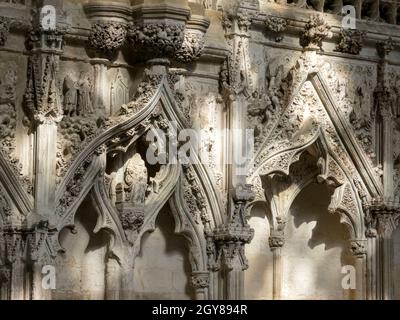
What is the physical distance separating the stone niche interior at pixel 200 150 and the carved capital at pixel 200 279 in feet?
0.03

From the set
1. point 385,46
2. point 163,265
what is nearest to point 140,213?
point 163,265

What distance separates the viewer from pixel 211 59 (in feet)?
63.0

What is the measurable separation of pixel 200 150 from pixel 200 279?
1339mm

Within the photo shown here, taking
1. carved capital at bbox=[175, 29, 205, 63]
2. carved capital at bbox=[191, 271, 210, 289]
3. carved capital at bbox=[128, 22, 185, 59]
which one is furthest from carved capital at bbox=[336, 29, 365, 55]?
carved capital at bbox=[191, 271, 210, 289]

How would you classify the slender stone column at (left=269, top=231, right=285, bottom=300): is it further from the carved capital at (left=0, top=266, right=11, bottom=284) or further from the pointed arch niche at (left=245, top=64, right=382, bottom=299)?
the carved capital at (left=0, top=266, right=11, bottom=284)

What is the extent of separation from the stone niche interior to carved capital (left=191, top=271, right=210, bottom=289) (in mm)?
10

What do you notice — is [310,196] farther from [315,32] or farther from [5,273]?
[5,273]

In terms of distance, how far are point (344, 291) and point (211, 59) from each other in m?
3.21

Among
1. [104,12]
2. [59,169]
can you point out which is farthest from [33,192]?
[104,12]

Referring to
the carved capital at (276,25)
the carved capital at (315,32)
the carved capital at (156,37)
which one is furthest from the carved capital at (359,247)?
the carved capital at (156,37)

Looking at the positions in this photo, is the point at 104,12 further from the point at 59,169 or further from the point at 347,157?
the point at 347,157

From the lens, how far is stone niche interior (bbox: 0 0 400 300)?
17953mm

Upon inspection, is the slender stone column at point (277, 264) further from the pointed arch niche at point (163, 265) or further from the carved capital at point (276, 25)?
the carved capital at point (276, 25)

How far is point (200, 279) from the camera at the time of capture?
1892cm
